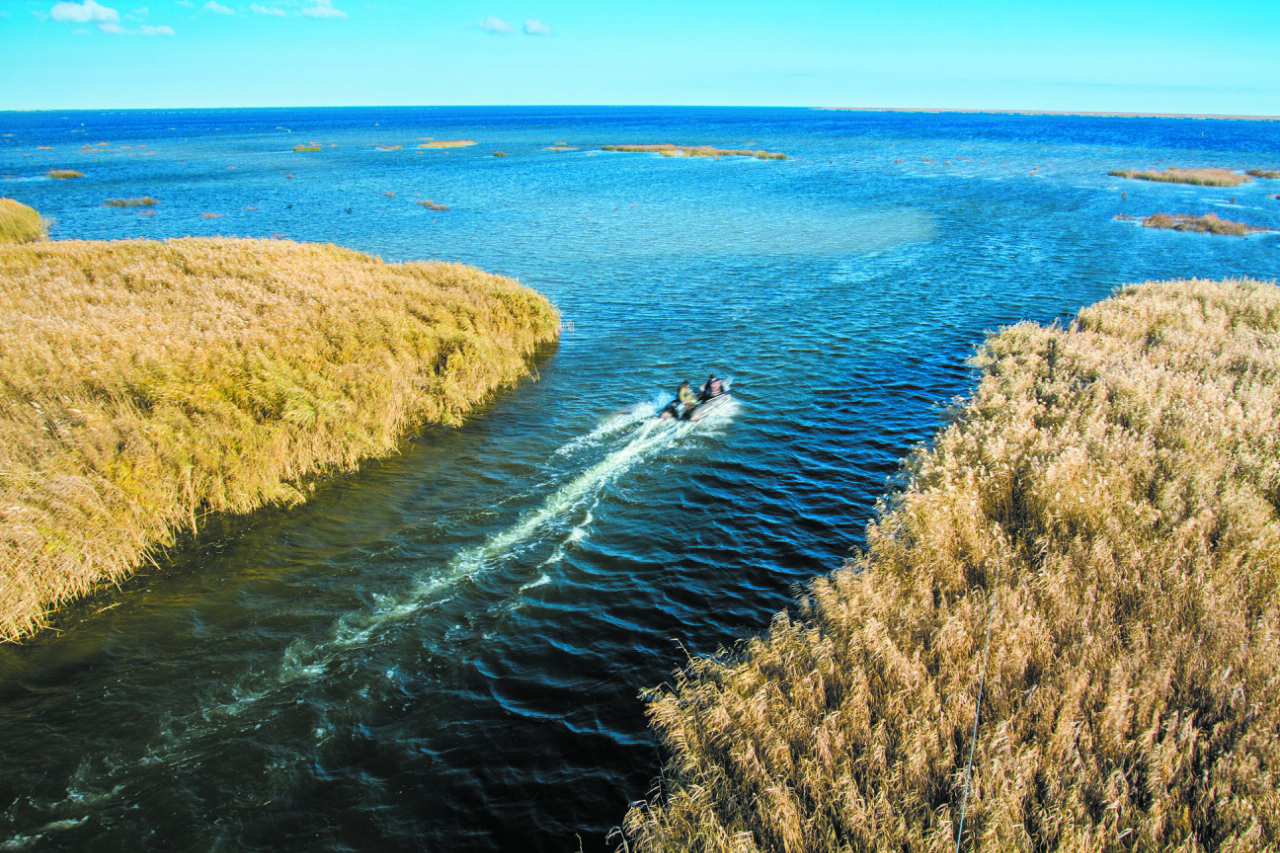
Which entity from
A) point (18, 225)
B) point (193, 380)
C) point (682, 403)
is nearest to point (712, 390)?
point (682, 403)

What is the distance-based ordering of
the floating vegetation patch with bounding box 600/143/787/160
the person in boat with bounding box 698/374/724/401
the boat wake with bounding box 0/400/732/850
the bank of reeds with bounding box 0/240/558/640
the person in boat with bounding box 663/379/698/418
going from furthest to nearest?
1. the floating vegetation patch with bounding box 600/143/787/160
2. the person in boat with bounding box 698/374/724/401
3. the person in boat with bounding box 663/379/698/418
4. the bank of reeds with bounding box 0/240/558/640
5. the boat wake with bounding box 0/400/732/850

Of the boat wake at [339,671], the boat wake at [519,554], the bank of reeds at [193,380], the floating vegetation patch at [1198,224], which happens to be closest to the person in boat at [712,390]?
the boat wake at [519,554]

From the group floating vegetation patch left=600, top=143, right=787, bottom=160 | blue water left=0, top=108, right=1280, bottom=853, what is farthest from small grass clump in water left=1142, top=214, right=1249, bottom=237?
floating vegetation patch left=600, top=143, right=787, bottom=160

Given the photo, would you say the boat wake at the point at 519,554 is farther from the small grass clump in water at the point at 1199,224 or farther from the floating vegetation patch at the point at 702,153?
the floating vegetation patch at the point at 702,153

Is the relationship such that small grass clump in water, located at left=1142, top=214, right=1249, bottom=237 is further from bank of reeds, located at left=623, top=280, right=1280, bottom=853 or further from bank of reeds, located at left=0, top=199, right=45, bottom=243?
bank of reeds, located at left=0, top=199, right=45, bottom=243

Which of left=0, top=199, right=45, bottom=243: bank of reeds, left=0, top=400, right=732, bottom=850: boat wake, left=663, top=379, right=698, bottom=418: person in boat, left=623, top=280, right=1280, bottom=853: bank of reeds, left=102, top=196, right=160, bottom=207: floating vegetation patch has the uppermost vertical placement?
left=102, top=196, right=160, bottom=207: floating vegetation patch

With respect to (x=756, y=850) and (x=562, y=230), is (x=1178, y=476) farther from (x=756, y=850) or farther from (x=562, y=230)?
(x=562, y=230)
